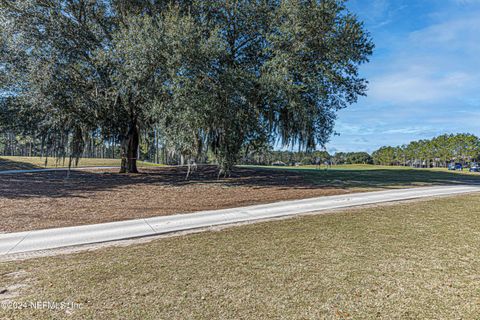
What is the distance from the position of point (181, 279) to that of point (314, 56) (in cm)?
1146

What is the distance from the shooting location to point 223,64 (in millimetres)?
11812

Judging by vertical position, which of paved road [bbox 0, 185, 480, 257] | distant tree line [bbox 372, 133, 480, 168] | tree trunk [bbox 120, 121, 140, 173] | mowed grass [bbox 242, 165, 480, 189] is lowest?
paved road [bbox 0, 185, 480, 257]

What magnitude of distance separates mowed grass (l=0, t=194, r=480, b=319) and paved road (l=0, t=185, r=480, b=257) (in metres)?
0.83

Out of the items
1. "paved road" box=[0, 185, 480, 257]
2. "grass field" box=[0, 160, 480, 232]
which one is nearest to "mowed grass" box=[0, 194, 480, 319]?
"paved road" box=[0, 185, 480, 257]

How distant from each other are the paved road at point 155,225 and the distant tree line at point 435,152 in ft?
164

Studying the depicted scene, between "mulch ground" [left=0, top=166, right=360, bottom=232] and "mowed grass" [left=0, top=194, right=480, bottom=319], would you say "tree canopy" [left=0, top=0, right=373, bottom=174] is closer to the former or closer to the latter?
"mulch ground" [left=0, top=166, right=360, bottom=232]

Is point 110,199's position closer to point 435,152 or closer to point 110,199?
point 110,199

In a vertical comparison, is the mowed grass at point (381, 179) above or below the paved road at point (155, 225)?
above

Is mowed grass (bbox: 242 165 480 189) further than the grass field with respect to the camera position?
Yes

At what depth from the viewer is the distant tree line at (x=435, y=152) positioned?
45.0 meters

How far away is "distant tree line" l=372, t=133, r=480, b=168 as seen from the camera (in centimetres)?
4499

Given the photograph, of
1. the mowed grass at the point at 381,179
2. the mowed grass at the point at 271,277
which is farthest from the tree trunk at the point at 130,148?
the mowed grass at the point at 271,277

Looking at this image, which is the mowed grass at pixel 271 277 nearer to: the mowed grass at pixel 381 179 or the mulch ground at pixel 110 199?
the mulch ground at pixel 110 199

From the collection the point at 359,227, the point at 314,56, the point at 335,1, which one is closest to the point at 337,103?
the point at 314,56
